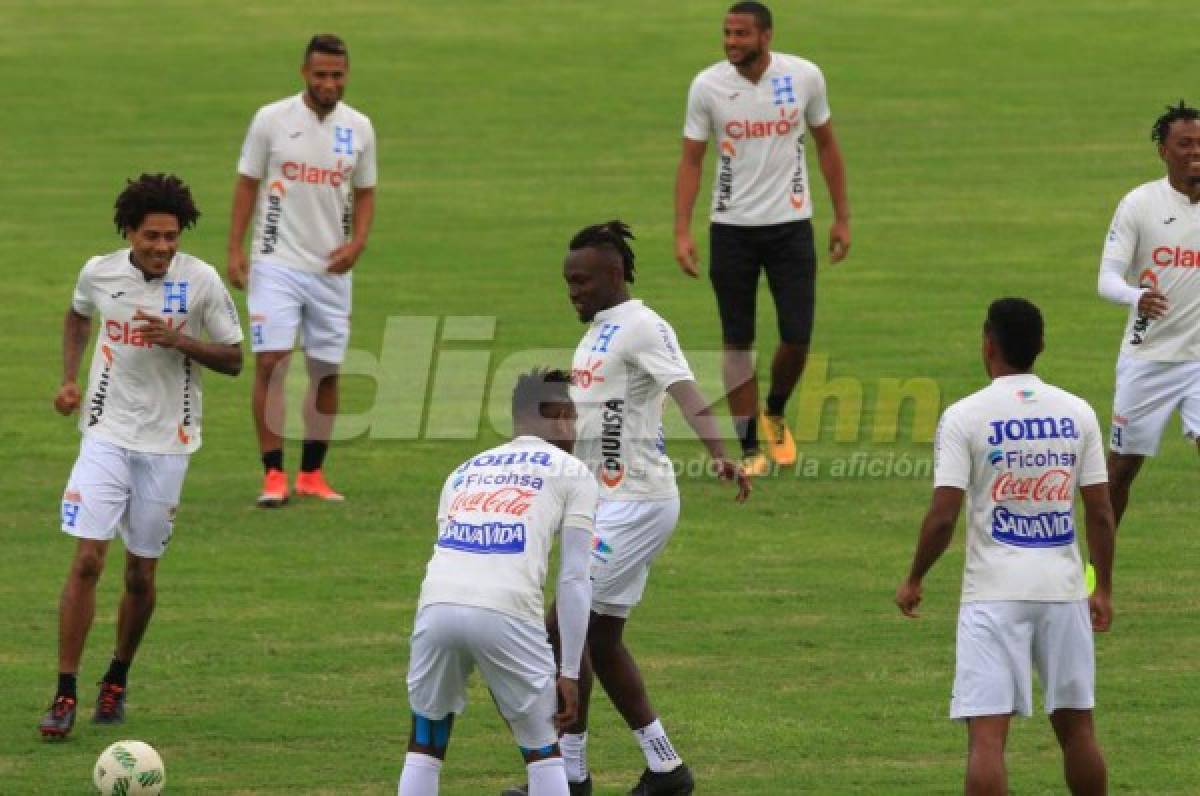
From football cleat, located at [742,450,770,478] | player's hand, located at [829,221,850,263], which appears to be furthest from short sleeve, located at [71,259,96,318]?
player's hand, located at [829,221,850,263]

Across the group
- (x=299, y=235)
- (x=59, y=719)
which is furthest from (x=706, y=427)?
(x=299, y=235)

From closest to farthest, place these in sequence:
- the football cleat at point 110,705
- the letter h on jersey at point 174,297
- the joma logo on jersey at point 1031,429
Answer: the joma logo on jersey at point 1031,429 < the football cleat at point 110,705 < the letter h on jersey at point 174,297

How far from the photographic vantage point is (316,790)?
36.7 feet

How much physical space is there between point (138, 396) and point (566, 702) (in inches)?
142

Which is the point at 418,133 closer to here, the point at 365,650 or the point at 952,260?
the point at 952,260

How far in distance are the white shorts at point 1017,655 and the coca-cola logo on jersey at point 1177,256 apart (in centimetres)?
476

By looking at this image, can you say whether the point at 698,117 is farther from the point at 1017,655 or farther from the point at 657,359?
the point at 1017,655

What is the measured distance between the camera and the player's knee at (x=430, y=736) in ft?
32.5

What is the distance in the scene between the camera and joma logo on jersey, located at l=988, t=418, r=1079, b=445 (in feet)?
32.6

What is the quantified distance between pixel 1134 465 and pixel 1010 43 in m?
23.8

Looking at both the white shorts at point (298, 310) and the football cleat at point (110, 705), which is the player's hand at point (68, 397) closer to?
the football cleat at point (110, 705)

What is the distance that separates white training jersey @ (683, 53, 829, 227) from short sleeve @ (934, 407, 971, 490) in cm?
777

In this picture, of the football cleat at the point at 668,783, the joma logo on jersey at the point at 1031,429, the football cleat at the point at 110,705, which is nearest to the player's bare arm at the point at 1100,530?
the joma logo on jersey at the point at 1031,429

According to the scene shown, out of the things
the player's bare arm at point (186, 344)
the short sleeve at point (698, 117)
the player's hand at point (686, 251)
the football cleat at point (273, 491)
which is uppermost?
the short sleeve at point (698, 117)
